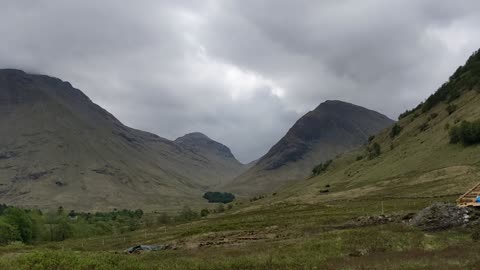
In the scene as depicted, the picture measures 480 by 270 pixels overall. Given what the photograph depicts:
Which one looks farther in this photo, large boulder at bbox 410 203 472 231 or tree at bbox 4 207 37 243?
tree at bbox 4 207 37 243

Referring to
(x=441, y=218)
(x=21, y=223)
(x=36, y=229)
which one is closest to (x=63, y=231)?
(x=36, y=229)

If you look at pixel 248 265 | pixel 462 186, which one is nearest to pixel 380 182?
pixel 462 186

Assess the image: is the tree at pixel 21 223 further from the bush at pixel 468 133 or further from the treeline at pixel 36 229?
the bush at pixel 468 133

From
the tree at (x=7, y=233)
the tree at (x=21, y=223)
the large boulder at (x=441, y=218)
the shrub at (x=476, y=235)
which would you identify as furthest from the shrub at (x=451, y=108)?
the tree at (x=7, y=233)

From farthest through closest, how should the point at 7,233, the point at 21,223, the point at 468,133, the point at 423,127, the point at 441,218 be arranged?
the point at 423,127
the point at 21,223
the point at 7,233
the point at 468,133
the point at 441,218

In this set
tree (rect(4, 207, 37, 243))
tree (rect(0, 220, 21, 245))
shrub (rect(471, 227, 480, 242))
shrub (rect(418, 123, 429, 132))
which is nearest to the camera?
shrub (rect(471, 227, 480, 242))

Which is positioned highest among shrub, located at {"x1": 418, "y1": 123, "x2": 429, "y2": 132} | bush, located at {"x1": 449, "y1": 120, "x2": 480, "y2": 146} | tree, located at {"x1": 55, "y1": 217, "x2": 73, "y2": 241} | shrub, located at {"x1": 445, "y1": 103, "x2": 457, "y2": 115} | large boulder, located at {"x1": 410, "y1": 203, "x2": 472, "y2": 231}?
shrub, located at {"x1": 445, "y1": 103, "x2": 457, "y2": 115}

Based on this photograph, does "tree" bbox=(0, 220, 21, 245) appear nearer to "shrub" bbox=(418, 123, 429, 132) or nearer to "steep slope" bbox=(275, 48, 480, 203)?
"steep slope" bbox=(275, 48, 480, 203)

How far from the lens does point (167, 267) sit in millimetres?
37219

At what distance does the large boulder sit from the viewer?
179 ft

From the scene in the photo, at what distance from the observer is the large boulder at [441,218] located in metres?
54.5

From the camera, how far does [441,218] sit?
5612 cm

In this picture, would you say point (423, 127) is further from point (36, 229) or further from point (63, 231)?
point (36, 229)

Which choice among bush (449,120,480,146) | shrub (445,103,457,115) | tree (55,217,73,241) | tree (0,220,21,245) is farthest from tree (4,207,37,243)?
shrub (445,103,457,115)
